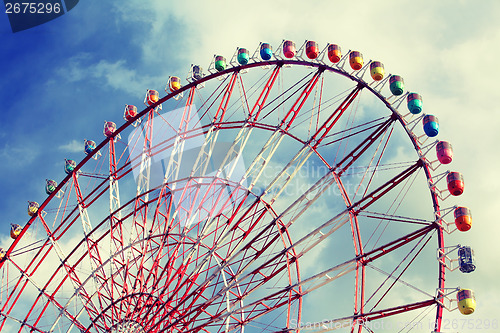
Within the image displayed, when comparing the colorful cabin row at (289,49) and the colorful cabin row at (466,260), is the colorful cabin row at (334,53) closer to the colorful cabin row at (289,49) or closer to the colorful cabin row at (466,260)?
the colorful cabin row at (289,49)

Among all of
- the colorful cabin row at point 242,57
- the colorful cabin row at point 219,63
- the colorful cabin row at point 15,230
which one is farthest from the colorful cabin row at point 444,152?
the colorful cabin row at point 15,230

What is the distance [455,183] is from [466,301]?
4.51 m

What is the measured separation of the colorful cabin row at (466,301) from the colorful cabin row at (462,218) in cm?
253

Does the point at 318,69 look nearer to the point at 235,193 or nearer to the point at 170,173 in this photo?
the point at 235,193

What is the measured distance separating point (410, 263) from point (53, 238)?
19.7 metres

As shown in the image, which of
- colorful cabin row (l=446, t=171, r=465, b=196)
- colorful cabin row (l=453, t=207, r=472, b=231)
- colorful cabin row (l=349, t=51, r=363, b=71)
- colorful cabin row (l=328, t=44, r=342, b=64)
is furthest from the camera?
colorful cabin row (l=328, t=44, r=342, b=64)

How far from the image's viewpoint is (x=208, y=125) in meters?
27.5

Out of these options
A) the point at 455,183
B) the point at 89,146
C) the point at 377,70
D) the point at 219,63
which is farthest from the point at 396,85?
the point at 89,146

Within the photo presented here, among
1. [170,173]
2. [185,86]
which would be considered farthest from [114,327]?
[185,86]

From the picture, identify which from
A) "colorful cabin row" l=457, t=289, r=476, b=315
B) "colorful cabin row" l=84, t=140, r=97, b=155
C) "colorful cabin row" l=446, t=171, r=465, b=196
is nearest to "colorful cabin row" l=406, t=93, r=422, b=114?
"colorful cabin row" l=446, t=171, r=465, b=196

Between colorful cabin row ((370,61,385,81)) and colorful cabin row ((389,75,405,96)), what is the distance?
0.54m

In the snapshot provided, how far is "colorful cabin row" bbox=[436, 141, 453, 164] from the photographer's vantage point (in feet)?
72.3

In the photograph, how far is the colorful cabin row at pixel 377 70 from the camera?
77.0 feet

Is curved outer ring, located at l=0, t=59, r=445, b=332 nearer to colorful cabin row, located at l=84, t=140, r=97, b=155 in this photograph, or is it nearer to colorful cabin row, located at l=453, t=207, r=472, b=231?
colorful cabin row, located at l=453, t=207, r=472, b=231
